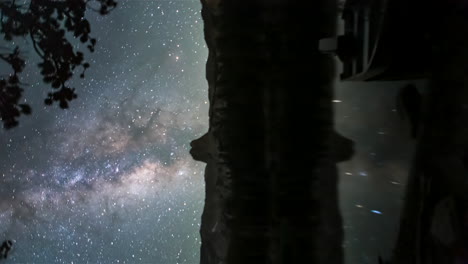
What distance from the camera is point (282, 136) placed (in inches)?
72.6

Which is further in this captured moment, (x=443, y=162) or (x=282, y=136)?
(x=282, y=136)

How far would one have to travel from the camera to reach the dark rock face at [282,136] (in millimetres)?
1822

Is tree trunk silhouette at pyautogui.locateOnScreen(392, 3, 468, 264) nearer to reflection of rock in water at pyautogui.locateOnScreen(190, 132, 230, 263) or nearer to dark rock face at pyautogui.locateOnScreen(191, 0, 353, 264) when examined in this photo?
dark rock face at pyautogui.locateOnScreen(191, 0, 353, 264)

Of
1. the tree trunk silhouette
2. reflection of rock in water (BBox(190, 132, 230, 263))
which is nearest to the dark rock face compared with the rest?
reflection of rock in water (BBox(190, 132, 230, 263))

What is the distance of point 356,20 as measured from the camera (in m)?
1.67

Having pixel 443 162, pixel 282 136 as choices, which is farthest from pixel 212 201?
pixel 443 162

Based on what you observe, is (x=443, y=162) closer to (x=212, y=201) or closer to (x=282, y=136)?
(x=282, y=136)

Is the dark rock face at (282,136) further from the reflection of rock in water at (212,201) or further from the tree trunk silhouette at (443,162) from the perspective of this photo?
the tree trunk silhouette at (443,162)

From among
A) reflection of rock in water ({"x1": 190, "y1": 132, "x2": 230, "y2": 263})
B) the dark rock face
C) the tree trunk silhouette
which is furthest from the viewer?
reflection of rock in water ({"x1": 190, "y1": 132, "x2": 230, "y2": 263})

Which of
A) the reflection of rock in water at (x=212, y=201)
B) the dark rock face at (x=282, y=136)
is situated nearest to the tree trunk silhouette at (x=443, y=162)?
the dark rock face at (x=282, y=136)

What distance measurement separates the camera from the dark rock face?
5.98 ft

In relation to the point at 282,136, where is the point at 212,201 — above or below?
below

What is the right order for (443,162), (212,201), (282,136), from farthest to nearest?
(212,201), (282,136), (443,162)

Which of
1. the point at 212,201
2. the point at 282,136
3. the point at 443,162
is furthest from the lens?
the point at 212,201
